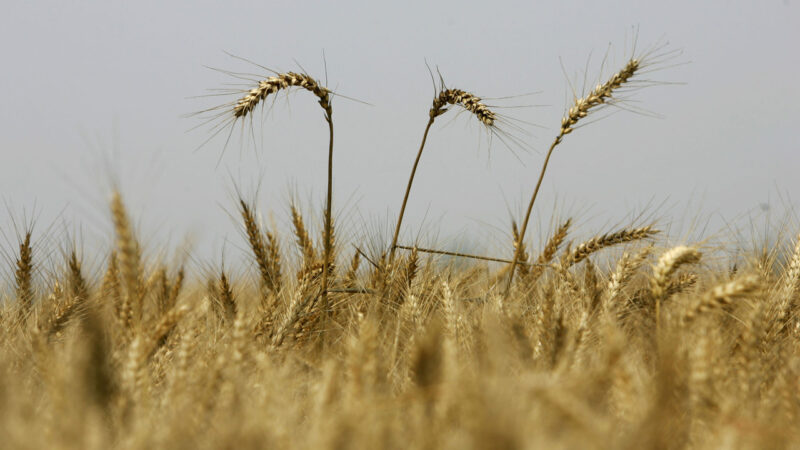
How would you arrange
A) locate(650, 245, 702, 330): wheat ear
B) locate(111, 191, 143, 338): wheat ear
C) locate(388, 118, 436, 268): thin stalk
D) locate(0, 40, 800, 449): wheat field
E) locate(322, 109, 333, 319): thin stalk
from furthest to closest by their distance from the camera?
locate(388, 118, 436, 268): thin stalk
locate(322, 109, 333, 319): thin stalk
locate(650, 245, 702, 330): wheat ear
locate(111, 191, 143, 338): wheat ear
locate(0, 40, 800, 449): wheat field

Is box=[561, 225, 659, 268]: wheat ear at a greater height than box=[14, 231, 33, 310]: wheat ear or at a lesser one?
greater

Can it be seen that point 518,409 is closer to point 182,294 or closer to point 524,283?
point 524,283

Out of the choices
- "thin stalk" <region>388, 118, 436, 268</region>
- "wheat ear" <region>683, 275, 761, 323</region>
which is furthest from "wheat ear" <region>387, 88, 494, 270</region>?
"wheat ear" <region>683, 275, 761, 323</region>

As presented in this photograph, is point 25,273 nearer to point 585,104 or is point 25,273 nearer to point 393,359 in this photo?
point 393,359

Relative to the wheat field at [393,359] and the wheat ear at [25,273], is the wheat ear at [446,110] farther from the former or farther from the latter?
the wheat ear at [25,273]

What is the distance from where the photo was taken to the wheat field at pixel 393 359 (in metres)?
0.89

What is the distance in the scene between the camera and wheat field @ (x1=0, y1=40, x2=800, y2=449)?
0.89m

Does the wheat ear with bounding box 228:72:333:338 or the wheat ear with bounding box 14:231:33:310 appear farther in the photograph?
the wheat ear with bounding box 14:231:33:310

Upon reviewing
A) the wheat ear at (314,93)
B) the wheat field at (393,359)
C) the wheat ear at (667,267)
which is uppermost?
the wheat ear at (314,93)

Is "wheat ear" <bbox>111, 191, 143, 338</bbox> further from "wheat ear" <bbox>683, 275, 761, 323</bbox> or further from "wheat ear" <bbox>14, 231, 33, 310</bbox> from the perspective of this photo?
"wheat ear" <bbox>14, 231, 33, 310</bbox>

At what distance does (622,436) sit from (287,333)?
113 cm

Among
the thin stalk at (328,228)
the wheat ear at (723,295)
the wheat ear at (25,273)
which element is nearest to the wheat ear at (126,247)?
the thin stalk at (328,228)

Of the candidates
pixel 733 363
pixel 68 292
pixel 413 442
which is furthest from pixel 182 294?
pixel 733 363

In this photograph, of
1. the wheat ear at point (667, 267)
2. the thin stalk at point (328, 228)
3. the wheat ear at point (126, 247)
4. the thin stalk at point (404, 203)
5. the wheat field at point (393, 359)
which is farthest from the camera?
the thin stalk at point (404, 203)
